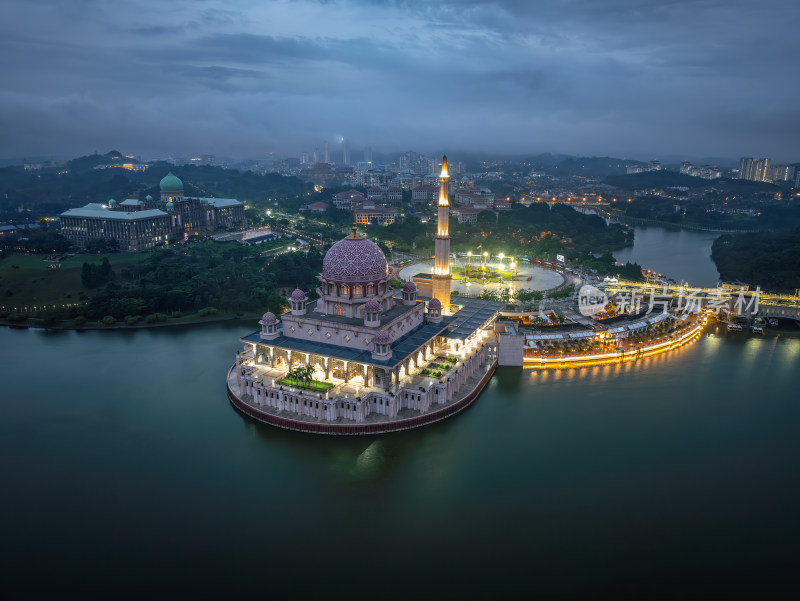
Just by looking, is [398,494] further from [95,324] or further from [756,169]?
[756,169]

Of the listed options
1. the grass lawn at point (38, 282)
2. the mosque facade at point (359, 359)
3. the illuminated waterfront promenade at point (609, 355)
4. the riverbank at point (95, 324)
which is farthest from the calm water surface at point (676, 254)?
the grass lawn at point (38, 282)

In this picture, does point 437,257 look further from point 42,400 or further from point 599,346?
point 42,400

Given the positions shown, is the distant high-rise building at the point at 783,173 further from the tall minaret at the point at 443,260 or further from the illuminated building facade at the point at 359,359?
the illuminated building facade at the point at 359,359

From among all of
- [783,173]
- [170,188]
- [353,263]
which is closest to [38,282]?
[170,188]

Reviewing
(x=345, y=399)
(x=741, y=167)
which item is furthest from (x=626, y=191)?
(x=345, y=399)

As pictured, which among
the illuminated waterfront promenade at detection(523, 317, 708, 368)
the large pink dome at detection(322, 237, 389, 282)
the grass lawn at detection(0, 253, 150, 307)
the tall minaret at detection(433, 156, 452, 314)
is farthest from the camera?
the grass lawn at detection(0, 253, 150, 307)

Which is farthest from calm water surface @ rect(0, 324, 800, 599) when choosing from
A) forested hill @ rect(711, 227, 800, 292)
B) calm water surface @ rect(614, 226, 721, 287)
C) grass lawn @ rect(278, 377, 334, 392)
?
calm water surface @ rect(614, 226, 721, 287)

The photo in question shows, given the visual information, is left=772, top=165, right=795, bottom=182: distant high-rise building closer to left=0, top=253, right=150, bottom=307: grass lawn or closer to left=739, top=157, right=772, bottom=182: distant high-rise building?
left=739, top=157, right=772, bottom=182: distant high-rise building
